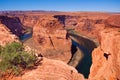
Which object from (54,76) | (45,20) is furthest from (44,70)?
(45,20)

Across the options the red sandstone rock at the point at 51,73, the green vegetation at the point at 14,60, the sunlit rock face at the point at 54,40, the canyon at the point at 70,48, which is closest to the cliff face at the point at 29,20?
the canyon at the point at 70,48

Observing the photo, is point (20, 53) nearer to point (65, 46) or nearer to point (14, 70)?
point (14, 70)

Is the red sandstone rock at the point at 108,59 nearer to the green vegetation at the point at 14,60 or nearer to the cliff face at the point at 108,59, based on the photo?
the cliff face at the point at 108,59

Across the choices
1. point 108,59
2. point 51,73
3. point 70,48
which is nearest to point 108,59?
point 108,59

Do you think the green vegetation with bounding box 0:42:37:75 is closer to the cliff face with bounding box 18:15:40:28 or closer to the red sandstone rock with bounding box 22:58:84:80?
the red sandstone rock with bounding box 22:58:84:80

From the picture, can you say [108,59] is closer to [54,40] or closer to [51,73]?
[51,73]

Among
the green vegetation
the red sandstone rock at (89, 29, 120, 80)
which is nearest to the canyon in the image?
the red sandstone rock at (89, 29, 120, 80)
